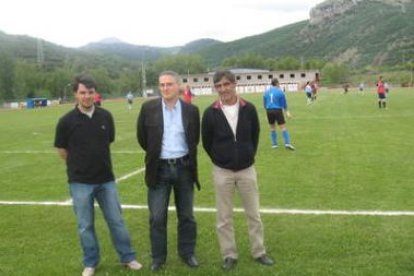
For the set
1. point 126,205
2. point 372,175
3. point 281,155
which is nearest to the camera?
point 126,205

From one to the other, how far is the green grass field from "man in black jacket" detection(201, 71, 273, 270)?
9.9 inches

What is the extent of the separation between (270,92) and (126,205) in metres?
7.53

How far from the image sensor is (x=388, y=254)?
6.05 m

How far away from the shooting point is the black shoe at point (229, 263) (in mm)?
5820

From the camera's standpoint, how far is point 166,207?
602 cm

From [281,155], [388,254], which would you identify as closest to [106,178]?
[388,254]

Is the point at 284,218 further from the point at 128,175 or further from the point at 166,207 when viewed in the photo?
the point at 128,175

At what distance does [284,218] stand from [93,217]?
283 centimetres

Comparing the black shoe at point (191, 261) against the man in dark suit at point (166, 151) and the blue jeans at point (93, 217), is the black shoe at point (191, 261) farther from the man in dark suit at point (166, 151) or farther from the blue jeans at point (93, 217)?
the blue jeans at point (93, 217)

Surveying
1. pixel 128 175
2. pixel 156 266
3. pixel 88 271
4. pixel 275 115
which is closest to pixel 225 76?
pixel 156 266

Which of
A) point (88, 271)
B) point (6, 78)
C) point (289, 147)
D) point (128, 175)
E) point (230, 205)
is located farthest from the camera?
point (6, 78)

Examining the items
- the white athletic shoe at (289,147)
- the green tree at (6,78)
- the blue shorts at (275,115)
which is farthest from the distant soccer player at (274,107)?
the green tree at (6,78)

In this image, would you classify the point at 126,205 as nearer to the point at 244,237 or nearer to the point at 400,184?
A: the point at 244,237

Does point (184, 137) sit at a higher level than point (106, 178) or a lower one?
Result: higher
